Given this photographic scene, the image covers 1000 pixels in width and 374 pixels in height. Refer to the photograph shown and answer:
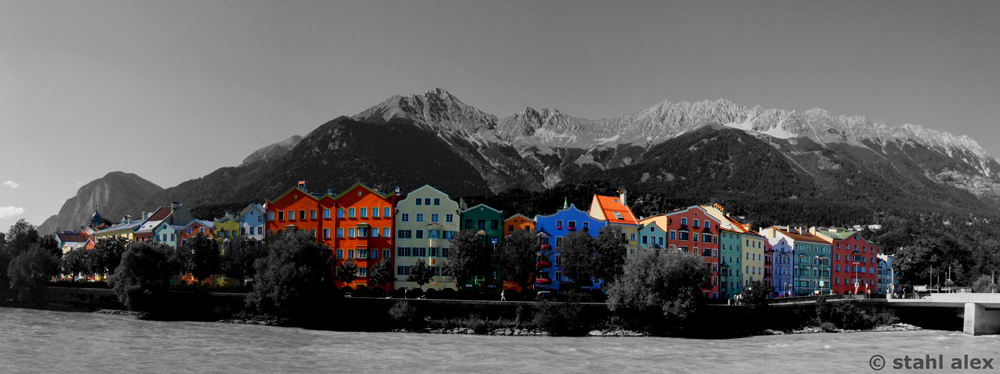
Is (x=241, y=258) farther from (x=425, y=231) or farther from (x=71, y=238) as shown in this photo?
(x=71, y=238)

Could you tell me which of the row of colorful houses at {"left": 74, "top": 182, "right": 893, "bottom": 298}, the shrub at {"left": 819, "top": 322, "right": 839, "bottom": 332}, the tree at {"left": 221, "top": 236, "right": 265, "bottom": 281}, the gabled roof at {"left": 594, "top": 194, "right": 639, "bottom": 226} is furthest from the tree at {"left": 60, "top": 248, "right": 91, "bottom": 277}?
the shrub at {"left": 819, "top": 322, "right": 839, "bottom": 332}

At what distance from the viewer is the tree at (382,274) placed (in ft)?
327

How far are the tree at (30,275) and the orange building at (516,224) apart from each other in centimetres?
6042

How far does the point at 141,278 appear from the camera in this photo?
94.6 meters

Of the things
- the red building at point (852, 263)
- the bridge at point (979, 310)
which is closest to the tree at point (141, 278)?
the bridge at point (979, 310)

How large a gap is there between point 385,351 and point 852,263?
4506 inches

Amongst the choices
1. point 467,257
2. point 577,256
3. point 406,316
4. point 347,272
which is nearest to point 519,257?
point 467,257

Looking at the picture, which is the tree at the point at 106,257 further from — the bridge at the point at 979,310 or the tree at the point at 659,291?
the bridge at the point at 979,310

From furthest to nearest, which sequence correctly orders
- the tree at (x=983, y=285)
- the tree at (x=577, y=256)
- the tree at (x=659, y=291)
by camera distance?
1. the tree at (x=983, y=285)
2. the tree at (x=577, y=256)
3. the tree at (x=659, y=291)

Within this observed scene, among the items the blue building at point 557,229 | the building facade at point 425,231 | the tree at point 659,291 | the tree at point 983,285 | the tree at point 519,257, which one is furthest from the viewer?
the tree at point 983,285

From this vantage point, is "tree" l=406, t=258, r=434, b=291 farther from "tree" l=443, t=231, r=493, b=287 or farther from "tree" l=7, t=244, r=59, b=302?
Result: "tree" l=7, t=244, r=59, b=302

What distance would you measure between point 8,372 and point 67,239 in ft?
438

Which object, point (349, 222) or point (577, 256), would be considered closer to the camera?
point (577, 256)

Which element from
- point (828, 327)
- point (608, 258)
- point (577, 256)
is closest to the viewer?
point (608, 258)
